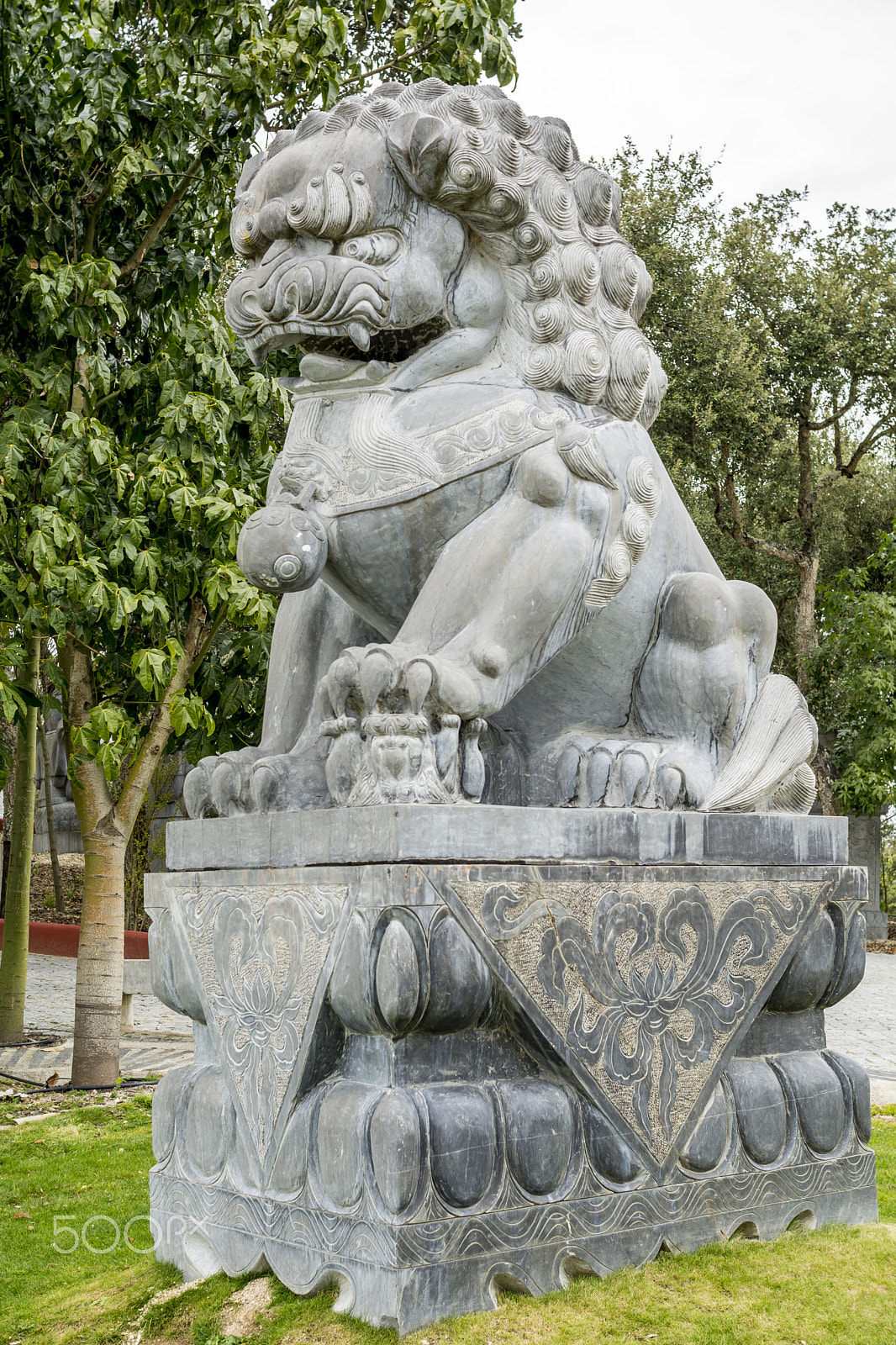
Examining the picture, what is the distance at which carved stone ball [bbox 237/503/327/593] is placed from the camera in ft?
8.21

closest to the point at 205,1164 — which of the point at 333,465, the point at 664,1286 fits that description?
the point at 664,1286

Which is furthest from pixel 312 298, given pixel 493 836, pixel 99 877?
pixel 99 877

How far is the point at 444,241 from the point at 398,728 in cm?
106

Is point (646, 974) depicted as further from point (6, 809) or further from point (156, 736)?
point (6, 809)

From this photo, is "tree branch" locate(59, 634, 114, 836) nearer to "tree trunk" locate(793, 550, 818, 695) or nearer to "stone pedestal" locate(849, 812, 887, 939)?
"tree trunk" locate(793, 550, 818, 695)

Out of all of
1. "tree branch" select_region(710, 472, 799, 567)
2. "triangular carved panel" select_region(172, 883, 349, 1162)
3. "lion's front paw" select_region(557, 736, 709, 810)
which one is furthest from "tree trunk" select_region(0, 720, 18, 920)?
"lion's front paw" select_region(557, 736, 709, 810)

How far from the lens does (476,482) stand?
8.34 ft

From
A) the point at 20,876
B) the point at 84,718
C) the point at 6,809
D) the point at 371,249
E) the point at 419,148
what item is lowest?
A: the point at 20,876

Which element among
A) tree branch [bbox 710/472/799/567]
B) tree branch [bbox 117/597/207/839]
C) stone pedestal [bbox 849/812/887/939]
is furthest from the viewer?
stone pedestal [bbox 849/812/887/939]

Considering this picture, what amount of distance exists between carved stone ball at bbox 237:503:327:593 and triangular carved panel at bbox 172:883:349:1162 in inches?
23.8

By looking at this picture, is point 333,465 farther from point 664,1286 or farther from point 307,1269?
point 664,1286

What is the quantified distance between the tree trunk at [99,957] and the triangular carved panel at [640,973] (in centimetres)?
477

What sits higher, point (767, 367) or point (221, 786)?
point (767, 367)

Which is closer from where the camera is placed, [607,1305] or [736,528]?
[607,1305]
